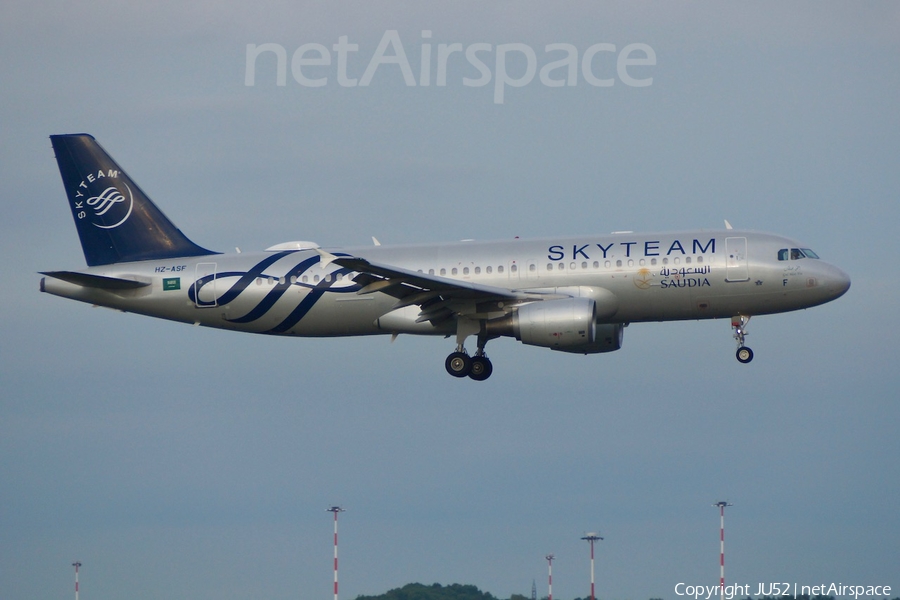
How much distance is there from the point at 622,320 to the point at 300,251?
519 inches

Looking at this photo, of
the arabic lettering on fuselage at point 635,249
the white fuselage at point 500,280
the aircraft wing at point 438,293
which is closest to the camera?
the aircraft wing at point 438,293

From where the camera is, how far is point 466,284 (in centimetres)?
4712

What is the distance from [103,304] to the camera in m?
53.1

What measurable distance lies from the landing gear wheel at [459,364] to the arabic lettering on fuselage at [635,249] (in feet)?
16.6

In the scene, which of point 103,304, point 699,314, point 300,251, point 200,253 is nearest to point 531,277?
point 699,314

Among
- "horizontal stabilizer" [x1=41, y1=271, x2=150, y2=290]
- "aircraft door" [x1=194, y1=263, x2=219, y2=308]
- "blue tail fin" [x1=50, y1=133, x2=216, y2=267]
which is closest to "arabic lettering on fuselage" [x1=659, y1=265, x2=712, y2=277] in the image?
"aircraft door" [x1=194, y1=263, x2=219, y2=308]

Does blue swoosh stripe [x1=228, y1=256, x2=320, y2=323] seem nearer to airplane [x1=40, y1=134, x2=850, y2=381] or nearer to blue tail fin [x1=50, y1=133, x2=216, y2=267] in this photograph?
airplane [x1=40, y1=134, x2=850, y2=381]

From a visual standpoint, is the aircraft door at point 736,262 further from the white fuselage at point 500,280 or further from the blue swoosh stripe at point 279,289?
the blue swoosh stripe at point 279,289

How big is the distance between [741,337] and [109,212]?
88.1ft

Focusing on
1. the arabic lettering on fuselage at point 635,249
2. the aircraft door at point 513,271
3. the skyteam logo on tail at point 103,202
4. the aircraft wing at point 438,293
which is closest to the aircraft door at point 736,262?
the arabic lettering on fuselage at point 635,249

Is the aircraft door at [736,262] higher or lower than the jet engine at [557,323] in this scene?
higher

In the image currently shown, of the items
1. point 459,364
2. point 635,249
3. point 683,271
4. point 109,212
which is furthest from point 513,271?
point 109,212

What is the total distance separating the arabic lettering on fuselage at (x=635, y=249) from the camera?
4822cm

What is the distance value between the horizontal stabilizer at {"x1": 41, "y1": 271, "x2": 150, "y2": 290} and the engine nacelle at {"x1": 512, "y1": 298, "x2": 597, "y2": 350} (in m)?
16.2
